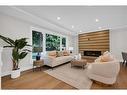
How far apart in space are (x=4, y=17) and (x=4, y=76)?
2304 millimetres

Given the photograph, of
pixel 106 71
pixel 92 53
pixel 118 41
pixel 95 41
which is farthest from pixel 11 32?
pixel 118 41

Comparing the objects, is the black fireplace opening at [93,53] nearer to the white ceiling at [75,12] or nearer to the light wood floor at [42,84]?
the white ceiling at [75,12]

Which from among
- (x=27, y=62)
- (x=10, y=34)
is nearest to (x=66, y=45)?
(x=27, y=62)

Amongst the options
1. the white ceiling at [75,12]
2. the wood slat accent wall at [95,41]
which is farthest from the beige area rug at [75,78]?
the wood slat accent wall at [95,41]

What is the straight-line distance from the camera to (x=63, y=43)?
7848 millimetres

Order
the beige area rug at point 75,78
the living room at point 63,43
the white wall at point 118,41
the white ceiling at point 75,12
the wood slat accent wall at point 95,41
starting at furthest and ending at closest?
the wood slat accent wall at point 95,41 → the white wall at point 118,41 → the white ceiling at point 75,12 → the living room at point 63,43 → the beige area rug at point 75,78

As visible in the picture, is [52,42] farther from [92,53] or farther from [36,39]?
[92,53]

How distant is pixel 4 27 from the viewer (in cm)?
336

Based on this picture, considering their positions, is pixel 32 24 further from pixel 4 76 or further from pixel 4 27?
pixel 4 76

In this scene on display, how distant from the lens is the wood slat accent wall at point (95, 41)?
6.70 metres

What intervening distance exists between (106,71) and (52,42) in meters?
4.63

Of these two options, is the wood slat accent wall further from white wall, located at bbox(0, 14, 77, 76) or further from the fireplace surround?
white wall, located at bbox(0, 14, 77, 76)

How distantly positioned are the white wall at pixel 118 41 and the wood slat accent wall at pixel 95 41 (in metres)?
0.37
